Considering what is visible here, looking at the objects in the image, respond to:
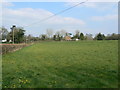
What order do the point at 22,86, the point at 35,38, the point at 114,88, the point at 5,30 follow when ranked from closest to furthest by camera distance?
the point at 114,88, the point at 22,86, the point at 5,30, the point at 35,38

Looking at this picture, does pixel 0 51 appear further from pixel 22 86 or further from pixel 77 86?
pixel 77 86

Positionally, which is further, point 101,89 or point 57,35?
point 57,35

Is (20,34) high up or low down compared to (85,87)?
up

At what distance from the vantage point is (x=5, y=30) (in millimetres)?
47469

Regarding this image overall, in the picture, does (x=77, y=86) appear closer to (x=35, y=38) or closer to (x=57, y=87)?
(x=57, y=87)

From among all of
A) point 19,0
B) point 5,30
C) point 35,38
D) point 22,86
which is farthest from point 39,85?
point 35,38

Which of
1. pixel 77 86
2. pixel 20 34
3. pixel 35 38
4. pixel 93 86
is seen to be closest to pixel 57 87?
pixel 77 86

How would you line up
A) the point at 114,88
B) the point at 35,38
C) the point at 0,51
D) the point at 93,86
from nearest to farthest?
the point at 114,88
the point at 93,86
the point at 0,51
the point at 35,38

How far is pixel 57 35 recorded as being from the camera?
2847 inches

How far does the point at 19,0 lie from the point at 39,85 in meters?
5.46

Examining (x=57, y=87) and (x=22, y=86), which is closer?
(x=57, y=87)

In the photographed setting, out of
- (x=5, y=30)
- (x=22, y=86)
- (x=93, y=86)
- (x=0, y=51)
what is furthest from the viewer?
(x=5, y=30)

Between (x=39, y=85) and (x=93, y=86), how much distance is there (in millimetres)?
1421

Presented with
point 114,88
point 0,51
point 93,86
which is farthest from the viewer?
point 0,51
